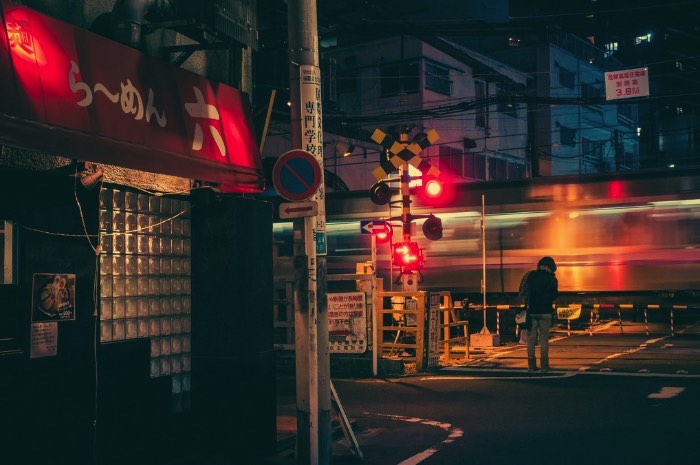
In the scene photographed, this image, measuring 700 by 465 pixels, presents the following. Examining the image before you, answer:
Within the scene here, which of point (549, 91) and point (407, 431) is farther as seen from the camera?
point (549, 91)

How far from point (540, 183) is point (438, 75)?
18168 millimetres

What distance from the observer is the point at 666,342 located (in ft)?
66.3

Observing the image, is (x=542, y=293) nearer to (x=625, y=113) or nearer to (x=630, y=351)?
(x=630, y=351)

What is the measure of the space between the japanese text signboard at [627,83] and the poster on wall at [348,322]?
16196mm

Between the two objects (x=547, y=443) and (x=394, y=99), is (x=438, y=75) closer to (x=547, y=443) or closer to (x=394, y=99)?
(x=394, y=99)

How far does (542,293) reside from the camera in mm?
15227

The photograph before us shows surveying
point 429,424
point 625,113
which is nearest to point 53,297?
point 429,424

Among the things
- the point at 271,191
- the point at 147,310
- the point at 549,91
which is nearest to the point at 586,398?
the point at 147,310

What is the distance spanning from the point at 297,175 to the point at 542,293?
27.8 ft

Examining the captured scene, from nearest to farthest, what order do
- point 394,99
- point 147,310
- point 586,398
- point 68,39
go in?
point 68,39, point 147,310, point 586,398, point 394,99

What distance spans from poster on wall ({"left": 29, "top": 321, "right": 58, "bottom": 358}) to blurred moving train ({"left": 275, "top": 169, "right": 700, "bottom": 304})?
1682 centimetres

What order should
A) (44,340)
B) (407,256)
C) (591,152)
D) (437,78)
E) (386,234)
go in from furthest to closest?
1. (591,152)
2. (437,78)
3. (386,234)
4. (407,256)
5. (44,340)

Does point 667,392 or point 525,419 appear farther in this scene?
point 667,392

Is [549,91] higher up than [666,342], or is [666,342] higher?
[549,91]
